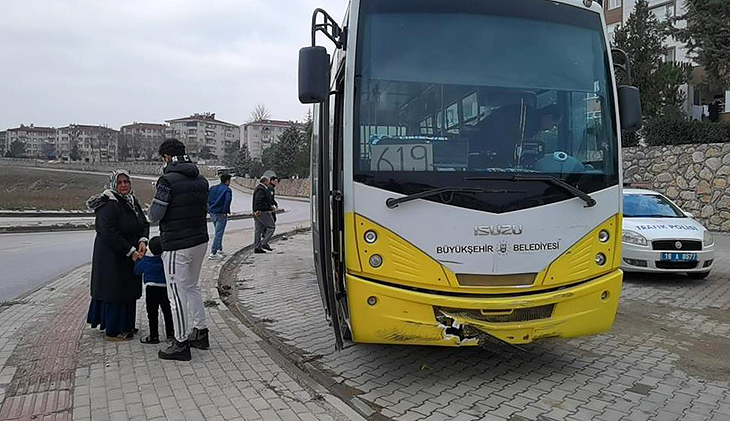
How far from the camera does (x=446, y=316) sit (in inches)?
175

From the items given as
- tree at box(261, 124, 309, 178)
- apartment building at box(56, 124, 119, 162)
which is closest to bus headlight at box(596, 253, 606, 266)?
tree at box(261, 124, 309, 178)

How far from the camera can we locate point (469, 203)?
448cm

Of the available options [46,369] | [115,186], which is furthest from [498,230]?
[46,369]

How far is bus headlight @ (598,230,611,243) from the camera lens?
4797 millimetres

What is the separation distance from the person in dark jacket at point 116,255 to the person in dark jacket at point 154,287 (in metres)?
0.19

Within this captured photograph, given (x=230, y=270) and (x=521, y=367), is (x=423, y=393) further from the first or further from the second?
(x=230, y=270)

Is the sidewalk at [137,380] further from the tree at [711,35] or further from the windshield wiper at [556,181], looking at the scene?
the tree at [711,35]

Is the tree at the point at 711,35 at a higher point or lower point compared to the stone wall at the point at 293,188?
higher

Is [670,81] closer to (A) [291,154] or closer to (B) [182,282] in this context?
(B) [182,282]

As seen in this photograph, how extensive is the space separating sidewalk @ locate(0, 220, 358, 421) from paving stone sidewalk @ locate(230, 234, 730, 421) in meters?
0.54

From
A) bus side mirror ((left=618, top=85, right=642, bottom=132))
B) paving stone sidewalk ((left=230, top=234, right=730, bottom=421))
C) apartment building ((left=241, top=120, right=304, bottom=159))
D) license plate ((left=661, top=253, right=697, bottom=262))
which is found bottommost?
paving stone sidewalk ((left=230, top=234, right=730, bottom=421))

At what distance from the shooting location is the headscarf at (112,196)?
18.2ft

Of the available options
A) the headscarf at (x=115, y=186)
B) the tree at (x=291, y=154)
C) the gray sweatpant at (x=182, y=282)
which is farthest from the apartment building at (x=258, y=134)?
the gray sweatpant at (x=182, y=282)

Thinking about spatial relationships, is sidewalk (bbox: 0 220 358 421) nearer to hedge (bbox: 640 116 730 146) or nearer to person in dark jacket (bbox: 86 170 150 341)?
person in dark jacket (bbox: 86 170 150 341)
